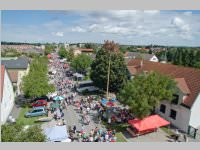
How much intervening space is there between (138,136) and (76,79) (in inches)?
1301

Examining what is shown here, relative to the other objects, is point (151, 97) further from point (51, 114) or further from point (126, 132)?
point (51, 114)

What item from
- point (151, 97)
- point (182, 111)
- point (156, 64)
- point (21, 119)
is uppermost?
point (156, 64)

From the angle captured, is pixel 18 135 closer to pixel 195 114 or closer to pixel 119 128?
pixel 119 128

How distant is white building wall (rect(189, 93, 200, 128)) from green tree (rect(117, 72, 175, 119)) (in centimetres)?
274

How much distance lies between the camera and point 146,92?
A: 22625mm

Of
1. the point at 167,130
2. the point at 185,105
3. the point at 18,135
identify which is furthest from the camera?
the point at 167,130

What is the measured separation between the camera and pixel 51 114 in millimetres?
28625

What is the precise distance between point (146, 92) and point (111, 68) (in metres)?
14.0

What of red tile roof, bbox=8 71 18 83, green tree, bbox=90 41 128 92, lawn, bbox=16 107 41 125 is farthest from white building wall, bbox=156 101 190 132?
red tile roof, bbox=8 71 18 83

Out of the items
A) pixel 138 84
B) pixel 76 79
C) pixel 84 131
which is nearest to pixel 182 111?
pixel 138 84

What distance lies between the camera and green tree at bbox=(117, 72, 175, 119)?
71.9 feet

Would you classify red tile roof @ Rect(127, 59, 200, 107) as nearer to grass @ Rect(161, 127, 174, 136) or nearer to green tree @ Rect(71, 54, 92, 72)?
grass @ Rect(161, 127, 174, 136)

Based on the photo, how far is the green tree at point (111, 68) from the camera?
3621 cm

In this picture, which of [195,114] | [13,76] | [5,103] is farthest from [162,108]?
[13,76]
